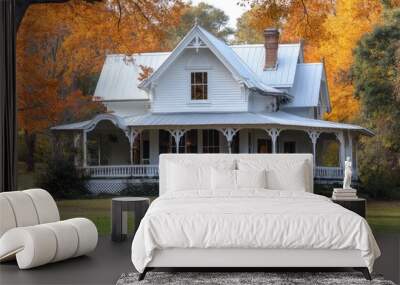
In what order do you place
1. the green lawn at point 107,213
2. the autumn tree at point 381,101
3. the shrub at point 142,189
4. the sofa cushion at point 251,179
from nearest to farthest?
the sofa cushion at point 251,179
the autumn tree at point 381,101
the green lawn at point 107,213
the shrub at point 142,189

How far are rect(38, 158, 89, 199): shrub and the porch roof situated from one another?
56cm

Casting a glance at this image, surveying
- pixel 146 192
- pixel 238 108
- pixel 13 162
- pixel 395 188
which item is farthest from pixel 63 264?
pixel 395 188

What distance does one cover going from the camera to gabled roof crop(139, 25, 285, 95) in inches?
388

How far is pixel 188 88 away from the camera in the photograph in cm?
1007

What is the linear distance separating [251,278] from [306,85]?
474 centimetres

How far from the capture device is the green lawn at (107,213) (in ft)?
30.5

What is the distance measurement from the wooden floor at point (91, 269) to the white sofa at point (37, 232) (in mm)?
98

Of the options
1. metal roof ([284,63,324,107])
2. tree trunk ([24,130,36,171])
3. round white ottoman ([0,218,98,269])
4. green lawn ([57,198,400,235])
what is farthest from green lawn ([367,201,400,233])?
tree trunk ([24,130,36,171])

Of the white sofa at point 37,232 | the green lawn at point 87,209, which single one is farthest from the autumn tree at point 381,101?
the white sofa at point 37,232

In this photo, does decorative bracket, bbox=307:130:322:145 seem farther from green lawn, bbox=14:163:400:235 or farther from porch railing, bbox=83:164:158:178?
porch railing, bbox=83:164:158:178

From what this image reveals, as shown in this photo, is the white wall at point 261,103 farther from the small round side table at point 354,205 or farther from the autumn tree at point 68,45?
the small round side table at point 354,205

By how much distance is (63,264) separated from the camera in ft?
21.5

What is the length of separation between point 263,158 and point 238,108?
5.66ft

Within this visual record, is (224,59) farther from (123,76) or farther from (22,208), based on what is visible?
(22,208)
